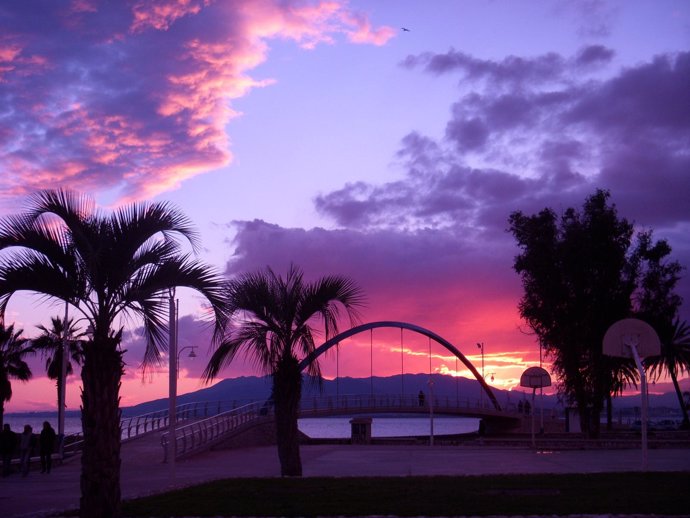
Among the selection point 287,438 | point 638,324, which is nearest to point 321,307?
point 287,438

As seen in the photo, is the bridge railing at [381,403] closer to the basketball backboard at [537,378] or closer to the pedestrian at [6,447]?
the basketball backboard at [537,378]

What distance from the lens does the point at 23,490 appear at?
1802 centimetres

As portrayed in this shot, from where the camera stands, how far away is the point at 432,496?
Answer: 1289 cm

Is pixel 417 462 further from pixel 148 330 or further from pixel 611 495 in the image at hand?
pixel 148 330

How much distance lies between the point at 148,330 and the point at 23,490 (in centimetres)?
826

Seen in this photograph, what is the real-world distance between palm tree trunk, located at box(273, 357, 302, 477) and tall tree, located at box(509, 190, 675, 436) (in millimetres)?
21960

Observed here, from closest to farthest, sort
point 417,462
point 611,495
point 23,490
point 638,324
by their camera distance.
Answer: point 611,495, point 23,490, point 638,324, point 417,462

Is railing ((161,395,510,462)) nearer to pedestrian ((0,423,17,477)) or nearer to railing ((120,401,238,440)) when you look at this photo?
railing ((120,401,238,440))

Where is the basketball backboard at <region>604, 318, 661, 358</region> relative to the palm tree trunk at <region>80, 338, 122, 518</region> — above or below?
above

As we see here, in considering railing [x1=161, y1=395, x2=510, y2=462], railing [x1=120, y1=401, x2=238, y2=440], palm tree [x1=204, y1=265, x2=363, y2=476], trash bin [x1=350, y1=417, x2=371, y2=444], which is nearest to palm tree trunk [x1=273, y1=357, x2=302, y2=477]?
palm tree [x1=204, y1=265, x2=363, y2=476]

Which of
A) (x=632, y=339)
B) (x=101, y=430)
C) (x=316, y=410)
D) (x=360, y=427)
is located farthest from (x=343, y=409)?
(x=101, y=430)

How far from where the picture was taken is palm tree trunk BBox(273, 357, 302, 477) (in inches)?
739

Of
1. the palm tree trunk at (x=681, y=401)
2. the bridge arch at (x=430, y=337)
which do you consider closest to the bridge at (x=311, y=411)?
the bridge arch at (x=430, y=337)

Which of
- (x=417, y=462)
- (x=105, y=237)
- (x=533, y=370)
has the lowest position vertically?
(x=417, y=462)
